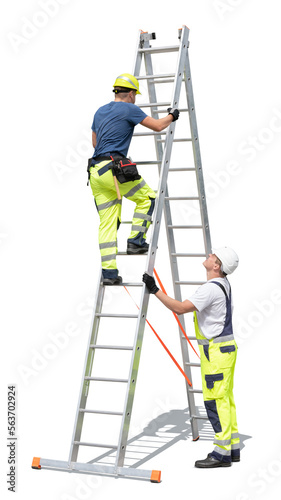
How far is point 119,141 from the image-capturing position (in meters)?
8.13

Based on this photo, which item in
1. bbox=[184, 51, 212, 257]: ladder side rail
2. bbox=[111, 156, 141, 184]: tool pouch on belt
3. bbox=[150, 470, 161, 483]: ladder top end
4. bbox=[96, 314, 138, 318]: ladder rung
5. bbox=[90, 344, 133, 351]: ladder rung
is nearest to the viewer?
bbox=[150, 470, 161, 483]: ladder top end

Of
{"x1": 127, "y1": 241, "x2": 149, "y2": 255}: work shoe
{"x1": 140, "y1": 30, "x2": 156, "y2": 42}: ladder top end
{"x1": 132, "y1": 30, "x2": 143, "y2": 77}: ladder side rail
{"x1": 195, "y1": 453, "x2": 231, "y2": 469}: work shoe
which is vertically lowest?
{"x1": 195, "y1": 453, "x2": 231, "y2": 469}: work shoe

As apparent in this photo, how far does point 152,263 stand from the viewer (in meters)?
8.06

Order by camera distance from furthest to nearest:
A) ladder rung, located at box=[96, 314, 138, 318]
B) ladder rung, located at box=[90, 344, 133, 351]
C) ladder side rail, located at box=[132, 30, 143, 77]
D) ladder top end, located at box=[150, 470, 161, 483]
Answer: ladder side rail, located at box=[132, 30, 143, 77] < ladder rung, located at box=[96, 314, 138, 318] < ladder rung, located at box=[90, 344, 133, 351] < ladder top end, located at box=[150, 470, 161, 483]

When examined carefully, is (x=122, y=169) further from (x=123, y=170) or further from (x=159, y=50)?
(x=159, y=50)

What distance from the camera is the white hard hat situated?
8.17 m

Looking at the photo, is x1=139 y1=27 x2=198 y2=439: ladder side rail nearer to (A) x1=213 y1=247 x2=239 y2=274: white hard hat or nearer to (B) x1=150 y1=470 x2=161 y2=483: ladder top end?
(A) x1=213 y1=247 x2=239 y2=274: white hard hat

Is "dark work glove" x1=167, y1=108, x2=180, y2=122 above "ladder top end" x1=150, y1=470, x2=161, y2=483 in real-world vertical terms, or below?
above

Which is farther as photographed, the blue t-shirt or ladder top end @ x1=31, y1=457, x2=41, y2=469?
the blue t-shirt

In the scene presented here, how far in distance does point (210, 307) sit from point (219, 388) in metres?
0.74

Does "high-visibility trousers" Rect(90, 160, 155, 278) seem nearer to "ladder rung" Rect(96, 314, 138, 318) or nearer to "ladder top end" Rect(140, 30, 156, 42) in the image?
"ladder rung" Rect(96, 314, 138, 318)

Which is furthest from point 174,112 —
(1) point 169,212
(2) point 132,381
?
(2) point 132,381

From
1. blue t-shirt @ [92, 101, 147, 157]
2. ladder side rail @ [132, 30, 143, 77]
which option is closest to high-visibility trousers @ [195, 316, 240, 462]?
blue t-shirt @ [92, 101, 147, 157]

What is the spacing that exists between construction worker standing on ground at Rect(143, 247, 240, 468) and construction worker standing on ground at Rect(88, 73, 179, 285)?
1.90 ft
